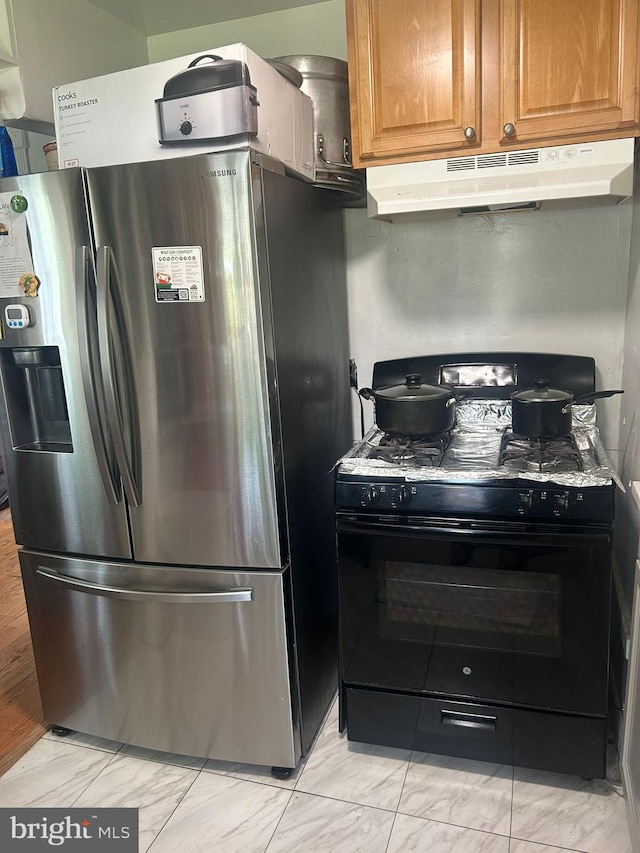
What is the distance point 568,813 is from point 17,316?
1982 millimetres

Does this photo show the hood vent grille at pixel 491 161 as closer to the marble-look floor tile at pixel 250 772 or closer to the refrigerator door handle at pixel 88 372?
the refrigerator door handle at pixel 88 372

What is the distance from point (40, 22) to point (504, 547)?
204cm

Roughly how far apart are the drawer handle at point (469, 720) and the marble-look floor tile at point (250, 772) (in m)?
0.47

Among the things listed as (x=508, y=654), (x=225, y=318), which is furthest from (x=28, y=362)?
(x=508, y=654)

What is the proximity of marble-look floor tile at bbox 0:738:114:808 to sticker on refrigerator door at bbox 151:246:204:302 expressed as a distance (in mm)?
1431

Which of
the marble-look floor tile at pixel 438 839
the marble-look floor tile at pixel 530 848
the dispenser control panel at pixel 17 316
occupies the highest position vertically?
the dispenser control panel at pixel 17 316

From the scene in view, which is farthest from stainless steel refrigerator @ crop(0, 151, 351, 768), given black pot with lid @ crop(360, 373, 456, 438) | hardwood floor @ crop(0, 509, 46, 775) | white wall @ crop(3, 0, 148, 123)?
white wall @ crop(3, 0, 148, 123)

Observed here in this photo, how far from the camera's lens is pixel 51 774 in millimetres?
1959

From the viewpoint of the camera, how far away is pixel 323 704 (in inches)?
83.4

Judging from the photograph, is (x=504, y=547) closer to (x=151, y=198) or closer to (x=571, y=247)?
(x=571, y=247)

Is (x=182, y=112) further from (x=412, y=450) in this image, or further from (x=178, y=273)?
(x=412, y=450)

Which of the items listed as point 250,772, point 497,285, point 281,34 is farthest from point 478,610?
point 281,34

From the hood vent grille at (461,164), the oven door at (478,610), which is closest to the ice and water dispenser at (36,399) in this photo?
the oven door at (478,610)

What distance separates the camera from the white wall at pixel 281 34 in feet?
7.26
